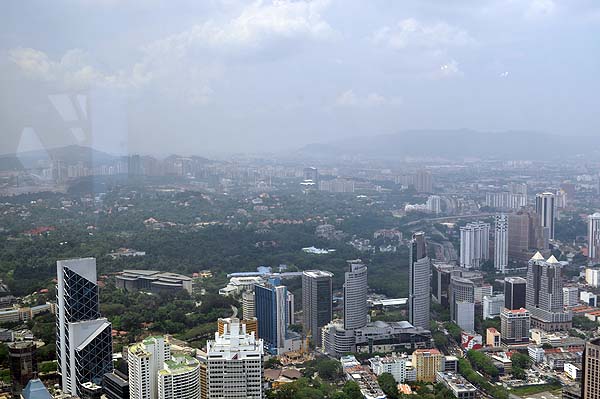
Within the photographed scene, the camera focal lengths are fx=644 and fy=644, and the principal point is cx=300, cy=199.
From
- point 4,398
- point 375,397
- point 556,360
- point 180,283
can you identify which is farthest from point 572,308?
point 4,398

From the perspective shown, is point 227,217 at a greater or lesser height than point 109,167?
lesser

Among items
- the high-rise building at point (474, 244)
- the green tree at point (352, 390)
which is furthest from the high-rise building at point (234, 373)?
the high-rise building at point (474, 244)

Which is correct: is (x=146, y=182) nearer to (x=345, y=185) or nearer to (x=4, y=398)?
(x=345, y=185)

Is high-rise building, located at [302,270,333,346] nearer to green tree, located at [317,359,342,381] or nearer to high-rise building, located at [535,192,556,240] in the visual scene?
green tree, located at [317,359,342,381]

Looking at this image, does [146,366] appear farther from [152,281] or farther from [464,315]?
[464,315]

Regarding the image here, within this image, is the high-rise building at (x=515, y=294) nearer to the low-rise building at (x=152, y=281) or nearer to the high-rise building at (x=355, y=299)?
the high-rise building at (x=355, y=299)

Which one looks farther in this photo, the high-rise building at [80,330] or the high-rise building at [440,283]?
the high-rise building at [440,283]

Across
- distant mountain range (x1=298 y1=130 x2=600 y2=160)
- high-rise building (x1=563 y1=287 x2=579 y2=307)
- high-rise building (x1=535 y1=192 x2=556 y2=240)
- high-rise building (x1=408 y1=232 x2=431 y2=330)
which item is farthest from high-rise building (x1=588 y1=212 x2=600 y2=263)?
high-rise building (x1=408 y1=232 x2=431 y2=330)
